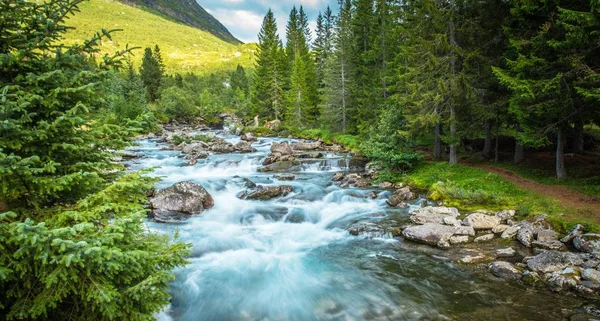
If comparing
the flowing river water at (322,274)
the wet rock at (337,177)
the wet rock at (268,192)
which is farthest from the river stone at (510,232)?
the wet rock at (337,177)

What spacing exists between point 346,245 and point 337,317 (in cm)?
449

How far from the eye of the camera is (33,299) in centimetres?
412

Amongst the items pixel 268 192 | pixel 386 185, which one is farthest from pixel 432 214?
pixel 268 192

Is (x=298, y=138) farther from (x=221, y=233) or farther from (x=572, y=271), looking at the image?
(x=572, y=271)

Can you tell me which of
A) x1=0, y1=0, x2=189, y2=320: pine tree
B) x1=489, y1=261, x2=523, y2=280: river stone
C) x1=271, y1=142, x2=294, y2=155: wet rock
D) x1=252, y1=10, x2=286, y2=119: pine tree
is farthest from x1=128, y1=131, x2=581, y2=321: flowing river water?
x1=252, y1=10, x2=286, y2=119: pine tree

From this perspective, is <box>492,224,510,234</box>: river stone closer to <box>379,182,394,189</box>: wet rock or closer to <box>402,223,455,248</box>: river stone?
<box>402,223,455,248</box>: river stone

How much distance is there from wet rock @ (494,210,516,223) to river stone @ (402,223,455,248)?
2514 mm

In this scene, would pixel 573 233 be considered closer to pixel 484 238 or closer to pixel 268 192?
pixel 484 238

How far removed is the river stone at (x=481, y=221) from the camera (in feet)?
42.1

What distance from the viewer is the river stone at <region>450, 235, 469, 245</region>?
11938mm

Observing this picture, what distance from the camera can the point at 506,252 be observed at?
10836 mm

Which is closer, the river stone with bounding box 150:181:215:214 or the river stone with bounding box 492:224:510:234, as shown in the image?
the river stone with bounding box 492:224:510:234

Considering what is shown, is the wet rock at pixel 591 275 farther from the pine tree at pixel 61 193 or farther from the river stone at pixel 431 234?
the pine tree at pixel 61 193

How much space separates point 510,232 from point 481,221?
1.12m
